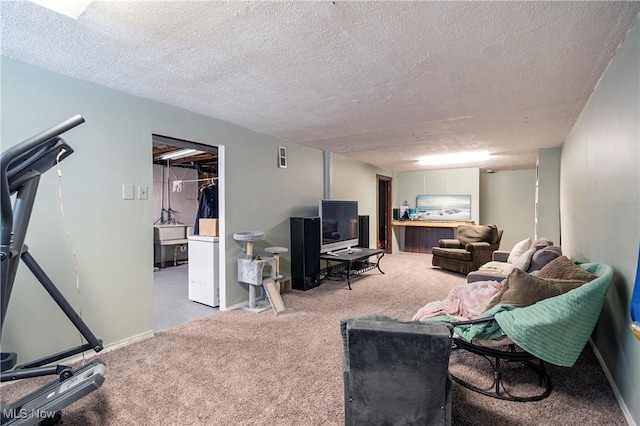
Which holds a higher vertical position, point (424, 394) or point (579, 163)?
point (579, 163)

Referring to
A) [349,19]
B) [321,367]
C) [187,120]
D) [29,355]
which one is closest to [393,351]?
[321,367]

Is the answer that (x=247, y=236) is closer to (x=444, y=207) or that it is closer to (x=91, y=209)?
(x=91, y=209)

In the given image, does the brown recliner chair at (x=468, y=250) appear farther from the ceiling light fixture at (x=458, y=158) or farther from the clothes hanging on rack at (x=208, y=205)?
the clothes hanging on rack at (x=208, y=205)

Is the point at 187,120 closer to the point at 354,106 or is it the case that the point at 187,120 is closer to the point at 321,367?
the point at 354,106

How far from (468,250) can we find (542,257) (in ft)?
7.29

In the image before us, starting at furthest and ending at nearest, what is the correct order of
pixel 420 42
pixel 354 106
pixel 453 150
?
1. pixel 453 150
2. pixel 354 106
3. pixel 420 42

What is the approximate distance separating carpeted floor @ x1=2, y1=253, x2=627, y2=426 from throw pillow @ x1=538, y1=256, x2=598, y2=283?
2.18 ft

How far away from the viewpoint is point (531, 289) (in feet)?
6.23

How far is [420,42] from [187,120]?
2313mm

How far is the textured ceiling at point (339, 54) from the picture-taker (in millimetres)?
1550

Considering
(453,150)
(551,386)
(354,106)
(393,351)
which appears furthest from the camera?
(453,150)

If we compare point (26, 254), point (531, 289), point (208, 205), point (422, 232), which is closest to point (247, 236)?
point (208, 205)

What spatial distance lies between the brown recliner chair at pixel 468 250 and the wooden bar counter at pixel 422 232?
157 cm

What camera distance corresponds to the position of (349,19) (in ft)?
5.26
